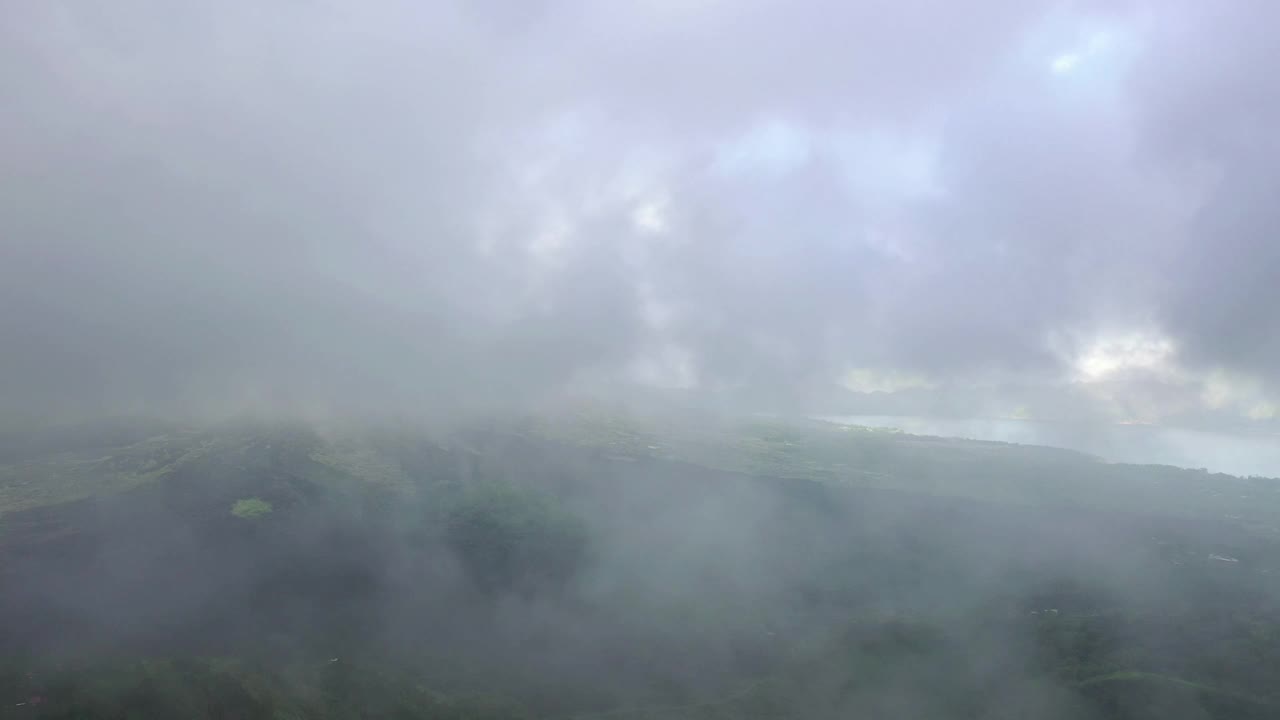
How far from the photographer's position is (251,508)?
159 feet

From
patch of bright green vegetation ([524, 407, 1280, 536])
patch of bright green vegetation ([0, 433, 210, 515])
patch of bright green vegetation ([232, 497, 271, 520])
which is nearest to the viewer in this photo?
patch of bright green vegetation ([232, 497, 271, 520])

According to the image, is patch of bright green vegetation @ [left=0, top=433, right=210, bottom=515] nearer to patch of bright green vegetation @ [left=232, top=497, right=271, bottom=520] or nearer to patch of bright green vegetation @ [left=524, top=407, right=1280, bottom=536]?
patch of bright green vegetation @ [left=232, top=497, right=271, bottom=520]

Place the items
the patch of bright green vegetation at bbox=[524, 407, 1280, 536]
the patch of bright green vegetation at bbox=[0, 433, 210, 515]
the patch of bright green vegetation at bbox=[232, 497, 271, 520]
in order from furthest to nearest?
the patch of bright green vegetation at bbox=[524, 407, 1280, 536], the patch of bright green vegetation at bbox=[0, 433, 210, 515], the patch of bright green vegetation at bbox=[232, 497, 271, 520]

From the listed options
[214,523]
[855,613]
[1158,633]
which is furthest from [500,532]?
[1158,633]

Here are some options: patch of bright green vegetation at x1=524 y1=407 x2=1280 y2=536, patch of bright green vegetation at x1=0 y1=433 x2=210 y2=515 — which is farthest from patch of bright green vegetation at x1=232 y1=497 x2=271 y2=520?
patch of bright green vegetation at x1=524 y1=407 x2=1280 y2=536

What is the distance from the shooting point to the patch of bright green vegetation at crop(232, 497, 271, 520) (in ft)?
156

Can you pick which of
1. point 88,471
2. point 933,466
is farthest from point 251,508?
point 933,466

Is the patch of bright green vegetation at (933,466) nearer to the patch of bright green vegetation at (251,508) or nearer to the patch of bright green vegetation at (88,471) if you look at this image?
the patch of bright green vegetation at (251,508)

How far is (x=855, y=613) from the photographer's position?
122 ft

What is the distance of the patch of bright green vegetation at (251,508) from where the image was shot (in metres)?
47.6

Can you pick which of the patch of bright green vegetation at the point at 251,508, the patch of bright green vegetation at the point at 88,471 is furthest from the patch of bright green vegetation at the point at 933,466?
the patch of bright green vegetation at the point at 88,471

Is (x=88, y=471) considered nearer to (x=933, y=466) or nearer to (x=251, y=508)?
(x=251, y=508)

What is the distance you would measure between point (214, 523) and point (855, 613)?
36288 mm

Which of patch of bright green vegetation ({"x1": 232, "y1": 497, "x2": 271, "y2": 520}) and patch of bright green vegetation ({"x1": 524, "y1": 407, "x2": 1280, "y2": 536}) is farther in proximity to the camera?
patch of bright green vegetation ({"x1": 524, "y1": 407, "x2": 1280, "y2": 536})
